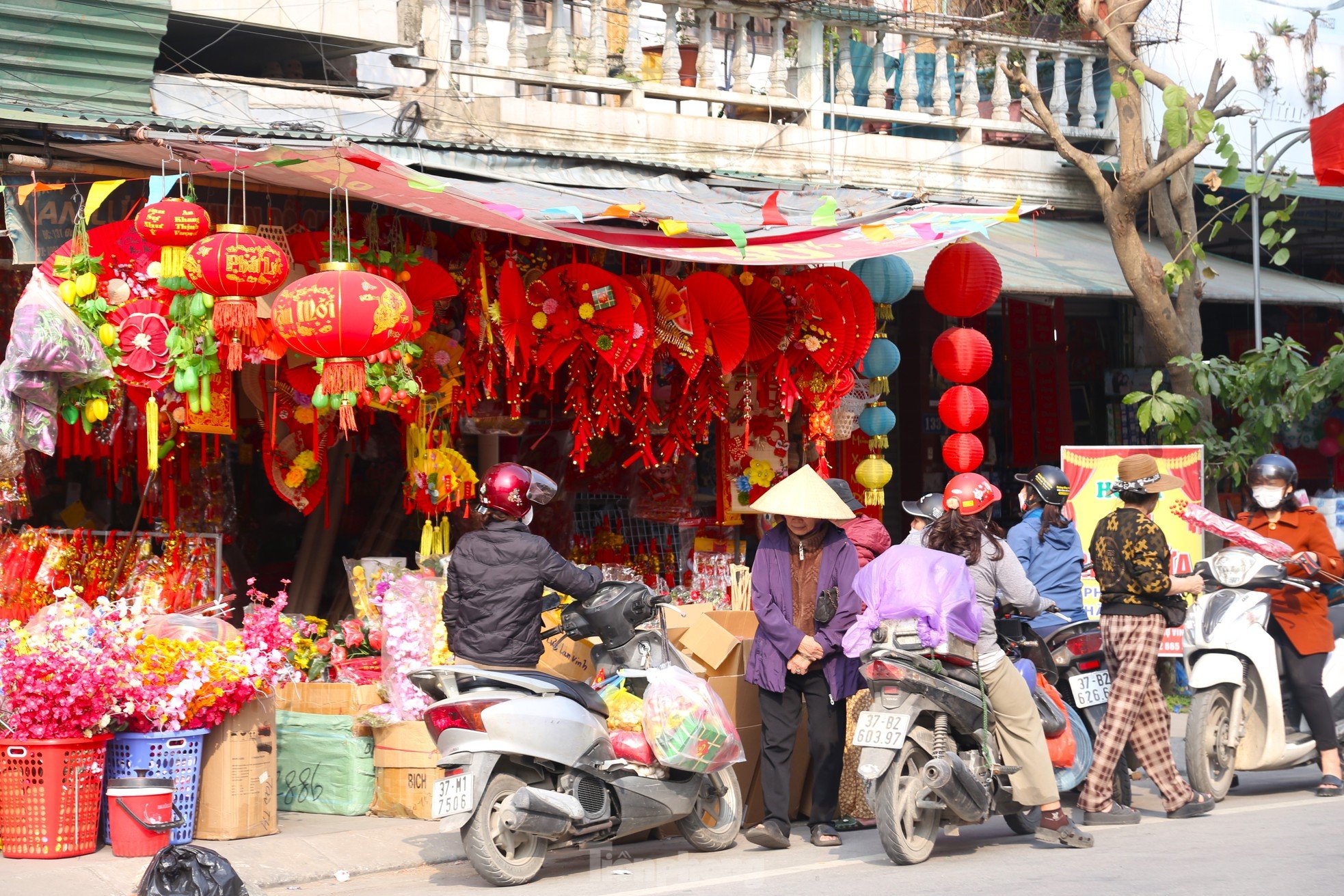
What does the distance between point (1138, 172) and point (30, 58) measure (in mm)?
7329

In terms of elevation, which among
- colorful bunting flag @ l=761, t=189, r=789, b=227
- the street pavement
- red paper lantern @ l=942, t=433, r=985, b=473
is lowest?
the street pavement

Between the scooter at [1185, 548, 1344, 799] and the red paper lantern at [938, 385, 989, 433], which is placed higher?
the red paper lantern at [938, 385, 989, 433]

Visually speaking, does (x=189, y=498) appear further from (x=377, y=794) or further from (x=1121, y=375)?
(x=1121, y=375)

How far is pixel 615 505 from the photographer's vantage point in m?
10.1

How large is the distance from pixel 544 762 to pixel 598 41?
5870 millimetres

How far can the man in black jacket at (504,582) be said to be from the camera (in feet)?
20.0

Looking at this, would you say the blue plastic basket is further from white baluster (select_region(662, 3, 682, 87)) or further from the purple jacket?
white baluster (select_region(662, 3, 682, 87))

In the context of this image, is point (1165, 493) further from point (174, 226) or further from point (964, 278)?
point (174, 226)

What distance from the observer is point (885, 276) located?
9.34 metres

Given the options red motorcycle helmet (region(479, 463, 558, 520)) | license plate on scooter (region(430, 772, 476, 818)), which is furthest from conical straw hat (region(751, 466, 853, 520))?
license plate on scooter (region(430, 772, 476, 818))

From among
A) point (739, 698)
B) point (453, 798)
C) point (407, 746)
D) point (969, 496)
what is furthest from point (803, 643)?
point (407, 746)

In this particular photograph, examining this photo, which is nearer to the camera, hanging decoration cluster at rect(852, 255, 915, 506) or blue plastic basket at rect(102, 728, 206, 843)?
blue plastic basket at rect(102, 728, 206, 843)

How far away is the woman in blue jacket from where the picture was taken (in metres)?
7.52

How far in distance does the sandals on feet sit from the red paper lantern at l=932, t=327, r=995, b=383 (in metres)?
3.08
